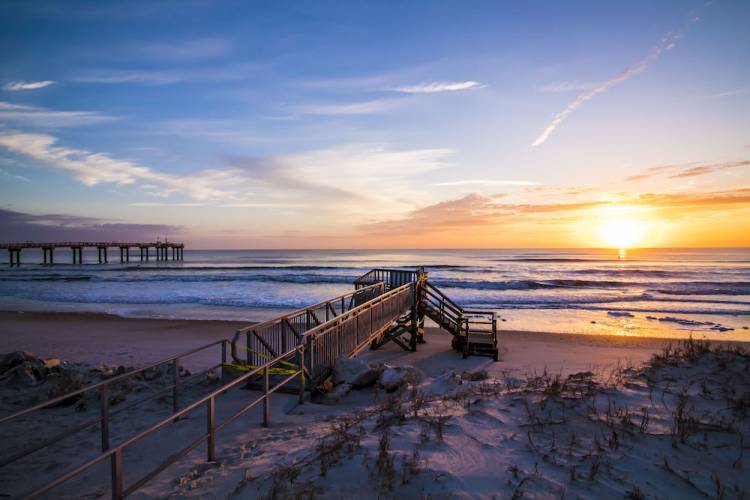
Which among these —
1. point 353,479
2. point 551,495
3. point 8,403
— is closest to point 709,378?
point 551,495

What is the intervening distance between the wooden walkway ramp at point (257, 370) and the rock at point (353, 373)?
0.83ft

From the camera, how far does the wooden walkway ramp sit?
11.5 ft

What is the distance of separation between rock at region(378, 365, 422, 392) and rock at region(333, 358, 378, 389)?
Result: 237 millimetres

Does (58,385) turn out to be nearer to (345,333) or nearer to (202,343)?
(345,333)

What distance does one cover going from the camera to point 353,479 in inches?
144

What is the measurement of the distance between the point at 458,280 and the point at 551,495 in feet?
128

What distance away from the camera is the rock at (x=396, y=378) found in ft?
26.6

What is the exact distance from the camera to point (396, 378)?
8.29 m

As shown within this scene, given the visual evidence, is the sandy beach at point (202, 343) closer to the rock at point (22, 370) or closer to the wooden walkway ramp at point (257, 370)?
the wooden walkway ramp at point (257, 370)

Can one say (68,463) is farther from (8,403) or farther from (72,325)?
(72,325)

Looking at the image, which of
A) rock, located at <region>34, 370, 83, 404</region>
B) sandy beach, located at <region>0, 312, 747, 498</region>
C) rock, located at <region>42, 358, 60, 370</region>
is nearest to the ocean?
rock, located at <region>42, 358, 60, 370</region>

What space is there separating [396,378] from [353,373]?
3.24 feet

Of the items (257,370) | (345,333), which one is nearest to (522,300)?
(345,333)

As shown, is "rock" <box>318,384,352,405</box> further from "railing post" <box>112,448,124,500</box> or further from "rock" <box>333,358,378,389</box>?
"railing post" <box>112,448,124,500</box>
